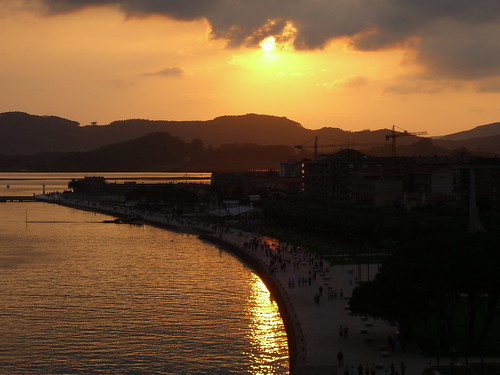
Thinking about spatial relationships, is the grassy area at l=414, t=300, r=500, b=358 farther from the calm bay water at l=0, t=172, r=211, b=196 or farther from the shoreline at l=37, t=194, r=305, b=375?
the calm bay water at l=0, t=172, r=211, b=196

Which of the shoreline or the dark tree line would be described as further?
the shoreline

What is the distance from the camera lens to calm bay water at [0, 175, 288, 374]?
1130 centimetres

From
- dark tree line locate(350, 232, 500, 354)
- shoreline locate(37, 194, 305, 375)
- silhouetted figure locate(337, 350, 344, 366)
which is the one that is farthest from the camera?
shoreline locate(37, 194, 305, 375)

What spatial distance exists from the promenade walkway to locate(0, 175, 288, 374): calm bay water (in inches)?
18.1

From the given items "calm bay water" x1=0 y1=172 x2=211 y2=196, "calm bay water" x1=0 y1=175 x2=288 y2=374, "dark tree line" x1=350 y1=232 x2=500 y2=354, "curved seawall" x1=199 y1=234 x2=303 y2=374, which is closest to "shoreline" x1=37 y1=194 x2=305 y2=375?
"curved seawall" x1=199 y1=234 x2=303 y2=374

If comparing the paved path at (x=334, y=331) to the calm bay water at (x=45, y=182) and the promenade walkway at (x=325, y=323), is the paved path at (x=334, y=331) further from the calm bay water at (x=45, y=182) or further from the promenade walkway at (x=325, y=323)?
the calm bay water at (x=45, y=182)

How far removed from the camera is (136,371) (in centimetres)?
1082

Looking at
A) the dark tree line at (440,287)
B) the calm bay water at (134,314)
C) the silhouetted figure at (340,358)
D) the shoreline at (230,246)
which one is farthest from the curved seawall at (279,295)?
the dark tree line at (440,287)

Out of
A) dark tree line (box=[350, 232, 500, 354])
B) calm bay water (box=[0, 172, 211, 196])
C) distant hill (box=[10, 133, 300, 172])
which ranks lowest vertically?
dark tree line (box=[350, 232, 500, 354])

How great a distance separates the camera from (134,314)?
46.7ft

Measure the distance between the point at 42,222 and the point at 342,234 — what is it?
16.8 metres

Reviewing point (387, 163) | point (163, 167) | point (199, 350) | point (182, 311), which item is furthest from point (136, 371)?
point (163, 167)

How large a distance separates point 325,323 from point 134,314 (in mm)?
3618

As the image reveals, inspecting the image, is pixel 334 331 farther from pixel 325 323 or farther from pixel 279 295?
pixel 279 295
